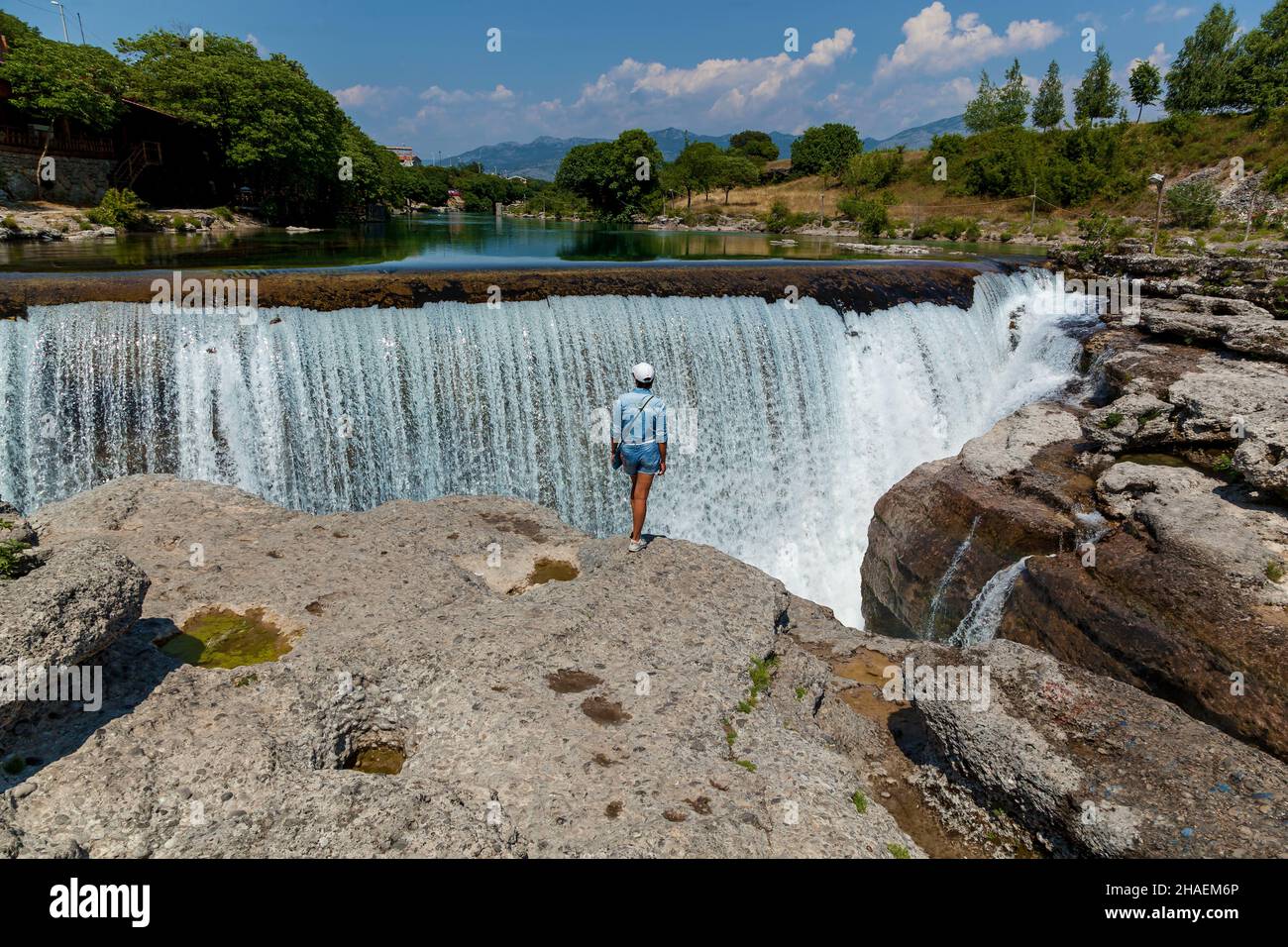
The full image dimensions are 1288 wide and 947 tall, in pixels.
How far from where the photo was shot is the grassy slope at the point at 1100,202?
41.8 m

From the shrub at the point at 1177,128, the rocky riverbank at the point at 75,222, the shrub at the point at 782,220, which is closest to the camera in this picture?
the rocky riverbank at the point at 75,222

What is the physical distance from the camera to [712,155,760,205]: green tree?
231 feet

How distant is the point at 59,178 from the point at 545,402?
33.6 metres

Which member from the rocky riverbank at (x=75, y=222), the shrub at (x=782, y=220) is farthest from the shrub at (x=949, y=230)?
the rocky riverbank at (x=75, y=222)

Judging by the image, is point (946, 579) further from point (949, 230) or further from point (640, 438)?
point (949, 230)

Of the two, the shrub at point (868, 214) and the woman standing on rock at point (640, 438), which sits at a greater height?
the shrub at point (868, 214)

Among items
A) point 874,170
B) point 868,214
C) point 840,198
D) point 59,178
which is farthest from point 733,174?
point 59,178

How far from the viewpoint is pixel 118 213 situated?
1139 inches

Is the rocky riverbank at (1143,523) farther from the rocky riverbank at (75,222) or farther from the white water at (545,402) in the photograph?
the rocky riverbank at (75,222)

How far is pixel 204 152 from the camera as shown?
39.3m

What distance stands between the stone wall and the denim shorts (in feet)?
117

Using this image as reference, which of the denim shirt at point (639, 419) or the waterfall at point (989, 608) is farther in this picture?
the waterfall at point (989, 608)

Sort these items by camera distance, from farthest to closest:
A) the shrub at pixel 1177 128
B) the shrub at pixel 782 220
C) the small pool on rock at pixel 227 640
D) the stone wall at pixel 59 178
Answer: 1. the shrub at pixel 782 220
2. the shrub at pixel 1177 128
3. the stone wall at pixel 59 178
4. the small pool on rock at pixel 227 640

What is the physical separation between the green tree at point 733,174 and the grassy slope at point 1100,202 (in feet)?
24.9
